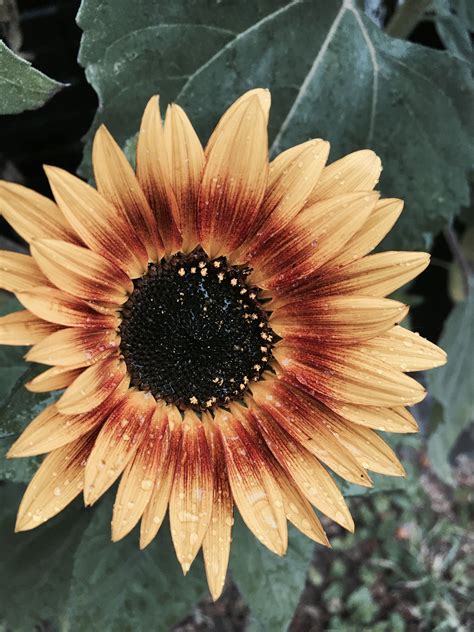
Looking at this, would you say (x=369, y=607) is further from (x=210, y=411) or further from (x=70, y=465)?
(x=70, y=465)

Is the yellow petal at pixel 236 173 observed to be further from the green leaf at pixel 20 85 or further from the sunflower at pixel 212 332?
the green leaf at pixel 20 85

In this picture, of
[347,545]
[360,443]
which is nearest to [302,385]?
[360,443]

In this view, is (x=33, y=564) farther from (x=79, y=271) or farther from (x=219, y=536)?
(x=79, y=271)

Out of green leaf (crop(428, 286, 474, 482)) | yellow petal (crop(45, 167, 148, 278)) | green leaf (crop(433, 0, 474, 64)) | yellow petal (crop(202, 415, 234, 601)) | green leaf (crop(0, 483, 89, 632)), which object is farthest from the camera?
green leaf (crop(428, 286, 474, 482))

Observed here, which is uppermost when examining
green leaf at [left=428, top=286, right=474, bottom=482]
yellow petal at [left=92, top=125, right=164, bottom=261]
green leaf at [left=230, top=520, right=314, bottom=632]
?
yellow petal at [left=92, top=125, right=164, bottom=261]

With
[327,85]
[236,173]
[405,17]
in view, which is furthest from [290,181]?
[405,17]

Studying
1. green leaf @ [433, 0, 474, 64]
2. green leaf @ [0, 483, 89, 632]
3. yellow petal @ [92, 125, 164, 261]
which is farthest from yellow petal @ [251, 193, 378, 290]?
green leaf @ [0, 483, 89, 632]

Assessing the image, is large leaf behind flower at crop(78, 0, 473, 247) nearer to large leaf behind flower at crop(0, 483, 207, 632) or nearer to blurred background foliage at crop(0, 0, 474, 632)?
blurred background foliage at crop(0, 0, 474, 632)
